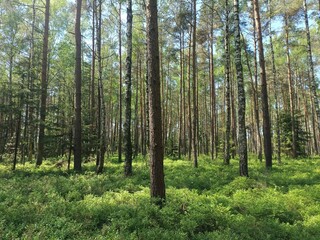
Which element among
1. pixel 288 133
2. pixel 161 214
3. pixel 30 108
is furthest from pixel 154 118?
pixel 288 133

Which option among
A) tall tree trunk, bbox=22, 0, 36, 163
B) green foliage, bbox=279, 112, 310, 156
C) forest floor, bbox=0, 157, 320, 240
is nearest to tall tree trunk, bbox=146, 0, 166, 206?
forest floor, bbox=0, 157, 320, 240

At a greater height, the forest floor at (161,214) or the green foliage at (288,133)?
the green foliage at (288,133)

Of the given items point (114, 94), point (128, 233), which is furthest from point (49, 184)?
point (114, 94)

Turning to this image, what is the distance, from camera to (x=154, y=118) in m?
6.34

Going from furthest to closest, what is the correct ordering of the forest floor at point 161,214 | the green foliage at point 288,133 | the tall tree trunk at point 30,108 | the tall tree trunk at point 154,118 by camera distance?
the green foliage at point 288,133, the tall tree trunk at point 30,108, the tall tree trunk at point 154,118, the forest floor at point 161,214

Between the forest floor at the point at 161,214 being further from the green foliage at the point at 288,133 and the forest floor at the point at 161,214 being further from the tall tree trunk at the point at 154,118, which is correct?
the green foliage at the point at 288,133

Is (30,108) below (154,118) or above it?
above

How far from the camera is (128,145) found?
1145cm

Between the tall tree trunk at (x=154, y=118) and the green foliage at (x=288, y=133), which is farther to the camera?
the green foliage at (x=288, y=133)

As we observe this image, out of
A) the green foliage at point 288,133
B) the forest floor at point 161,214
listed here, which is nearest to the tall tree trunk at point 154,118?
the forest floor at point 161,214

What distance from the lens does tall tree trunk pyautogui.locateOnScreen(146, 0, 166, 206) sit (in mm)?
6254

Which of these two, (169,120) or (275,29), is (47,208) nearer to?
(275,29)

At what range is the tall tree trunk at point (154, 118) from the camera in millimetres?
6254

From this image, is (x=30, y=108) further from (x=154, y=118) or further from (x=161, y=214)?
(x=161, y=214)
